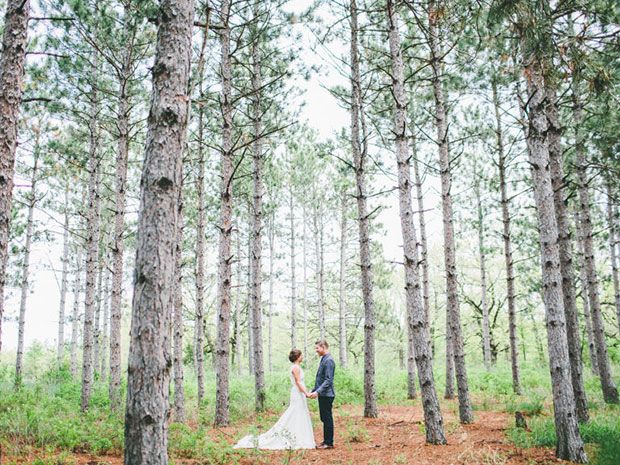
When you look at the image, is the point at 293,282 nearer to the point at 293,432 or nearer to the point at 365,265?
the point at 365,265

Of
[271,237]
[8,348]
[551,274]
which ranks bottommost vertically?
[8,348]

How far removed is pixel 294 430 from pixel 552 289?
4703mm

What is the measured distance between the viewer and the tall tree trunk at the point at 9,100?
4.34 m

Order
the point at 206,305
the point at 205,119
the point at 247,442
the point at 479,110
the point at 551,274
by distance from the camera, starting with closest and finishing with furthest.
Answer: the point at 551,274 < the point at 247,442 < the point at 205,119 < the point at 479,110 < the point at 206,305

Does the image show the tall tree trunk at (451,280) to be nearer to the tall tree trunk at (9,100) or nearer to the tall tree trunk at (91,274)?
the tall tree trunk at (9,100)

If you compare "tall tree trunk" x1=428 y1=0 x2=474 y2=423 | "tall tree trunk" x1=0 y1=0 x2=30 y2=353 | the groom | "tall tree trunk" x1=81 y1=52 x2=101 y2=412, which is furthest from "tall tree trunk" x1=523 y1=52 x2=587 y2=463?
"tall tree trunk" x1=81 y1=52 x2=101 y2=412

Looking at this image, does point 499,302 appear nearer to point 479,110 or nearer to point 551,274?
point 479,110

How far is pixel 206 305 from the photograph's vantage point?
2716 centimetres

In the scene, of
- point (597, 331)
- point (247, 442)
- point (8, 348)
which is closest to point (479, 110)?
point (597, 331)

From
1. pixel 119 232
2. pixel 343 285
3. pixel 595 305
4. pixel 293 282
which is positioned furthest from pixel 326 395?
pixel 343 285

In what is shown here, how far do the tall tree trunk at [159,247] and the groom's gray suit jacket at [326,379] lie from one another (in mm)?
4195

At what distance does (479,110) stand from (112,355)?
1259 cm

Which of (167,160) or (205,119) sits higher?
(205,119)

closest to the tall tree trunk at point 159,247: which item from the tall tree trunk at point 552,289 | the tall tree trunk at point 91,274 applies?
the tall tree trunk at point 552,289
